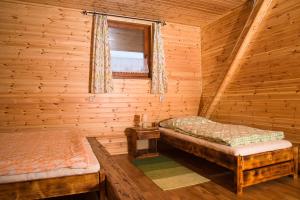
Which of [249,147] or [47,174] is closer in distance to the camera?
[47,174]

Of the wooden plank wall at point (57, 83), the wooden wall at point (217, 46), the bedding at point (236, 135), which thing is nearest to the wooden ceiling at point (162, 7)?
the wooden wall at point (217, 46)

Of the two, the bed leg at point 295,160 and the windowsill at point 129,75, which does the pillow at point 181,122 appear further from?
the bed leg at point 295,160

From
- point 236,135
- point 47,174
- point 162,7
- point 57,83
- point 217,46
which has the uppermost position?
point 162,7

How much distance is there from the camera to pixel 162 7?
3.62m

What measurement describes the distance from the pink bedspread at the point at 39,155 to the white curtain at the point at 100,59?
1330 mm

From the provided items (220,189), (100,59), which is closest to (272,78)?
(220,189)

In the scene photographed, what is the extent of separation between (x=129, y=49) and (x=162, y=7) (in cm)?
94

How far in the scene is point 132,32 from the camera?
4172 millimetres

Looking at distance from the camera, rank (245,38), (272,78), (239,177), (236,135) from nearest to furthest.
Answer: (239,177) → (236,135) → (272,78) → (245,38)

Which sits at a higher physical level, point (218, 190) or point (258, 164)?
point (258, 164)

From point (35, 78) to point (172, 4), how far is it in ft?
7.86

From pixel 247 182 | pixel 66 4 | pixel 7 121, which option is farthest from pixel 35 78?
pixel 247 182

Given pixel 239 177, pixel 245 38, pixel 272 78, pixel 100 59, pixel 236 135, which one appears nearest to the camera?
pixel 239 177

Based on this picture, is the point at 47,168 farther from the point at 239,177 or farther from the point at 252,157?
the point at 252,157
